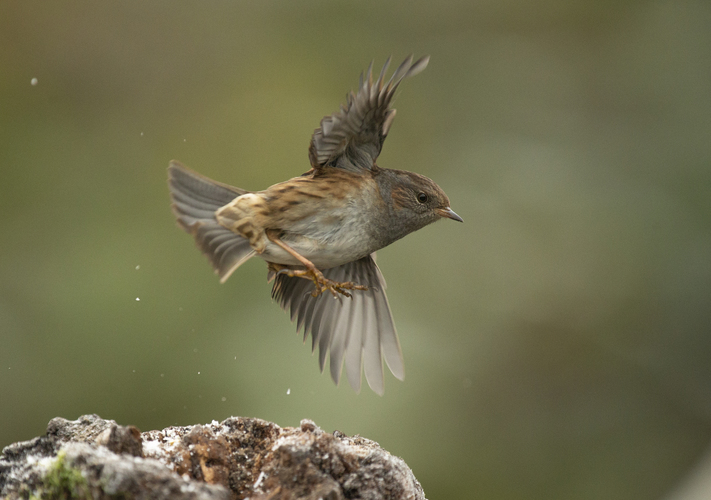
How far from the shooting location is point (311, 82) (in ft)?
22.0

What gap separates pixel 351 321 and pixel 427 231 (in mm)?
2448

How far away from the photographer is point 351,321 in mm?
3957

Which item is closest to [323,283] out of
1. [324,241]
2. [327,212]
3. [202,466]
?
[324,241]

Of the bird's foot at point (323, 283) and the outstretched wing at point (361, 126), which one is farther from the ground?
the outstretched wing at point (361, 126)

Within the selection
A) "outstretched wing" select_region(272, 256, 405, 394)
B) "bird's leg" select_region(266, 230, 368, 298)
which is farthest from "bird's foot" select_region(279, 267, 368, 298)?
"outstretched wing" select_region(272, 256, 405, 394)

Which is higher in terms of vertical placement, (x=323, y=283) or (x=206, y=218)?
(x=206, y=218)

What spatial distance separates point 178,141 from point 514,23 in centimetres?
330

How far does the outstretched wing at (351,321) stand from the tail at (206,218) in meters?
0.48

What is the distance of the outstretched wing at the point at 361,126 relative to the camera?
10.2 feet

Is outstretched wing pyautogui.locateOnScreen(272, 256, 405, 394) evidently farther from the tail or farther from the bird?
the tail

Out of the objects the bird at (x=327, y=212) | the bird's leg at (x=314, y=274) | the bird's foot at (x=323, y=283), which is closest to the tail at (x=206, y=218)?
the bird at (x=327, y=212)

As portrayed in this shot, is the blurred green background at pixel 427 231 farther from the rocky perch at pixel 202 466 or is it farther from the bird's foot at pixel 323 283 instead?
the rocky perch at pixel 202 466

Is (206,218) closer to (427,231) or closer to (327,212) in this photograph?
(327,212)

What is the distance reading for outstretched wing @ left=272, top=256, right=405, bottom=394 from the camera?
12.6 feet
